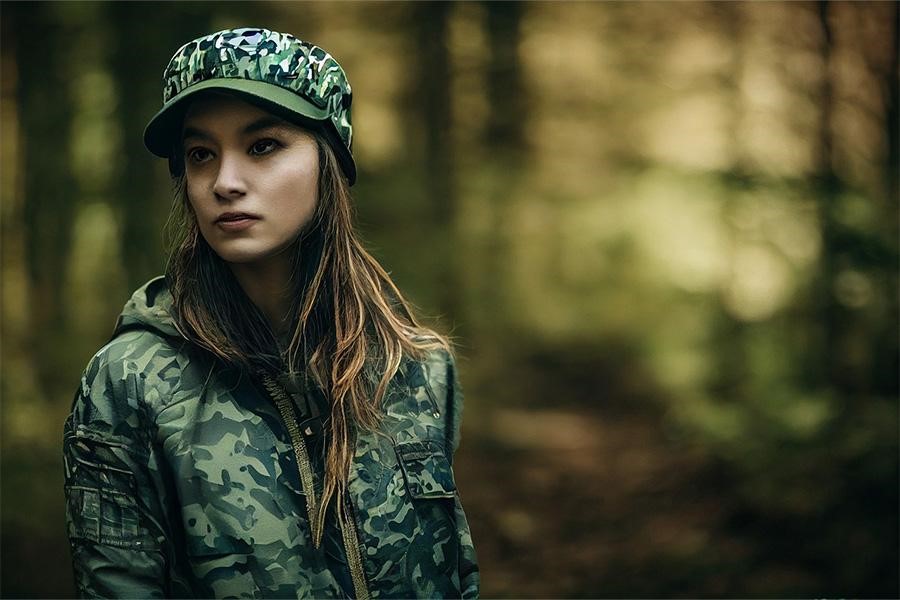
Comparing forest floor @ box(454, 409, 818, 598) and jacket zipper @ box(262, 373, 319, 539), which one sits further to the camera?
forest floor @ box(454, 409, 818, 598)

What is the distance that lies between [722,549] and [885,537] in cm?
107

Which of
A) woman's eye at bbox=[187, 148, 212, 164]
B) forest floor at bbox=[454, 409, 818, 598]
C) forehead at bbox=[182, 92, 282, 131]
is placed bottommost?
forest floor at bbox=[454, 409, 818, 598]

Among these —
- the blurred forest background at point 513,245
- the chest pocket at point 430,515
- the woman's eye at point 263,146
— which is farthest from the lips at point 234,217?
the blurred forest background at point 513,245

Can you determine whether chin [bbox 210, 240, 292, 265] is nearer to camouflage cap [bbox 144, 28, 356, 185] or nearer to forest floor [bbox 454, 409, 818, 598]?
camouflage cap [bbox 144, 28, 356, 185]

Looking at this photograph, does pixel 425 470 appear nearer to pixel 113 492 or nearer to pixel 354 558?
pixel 354 558

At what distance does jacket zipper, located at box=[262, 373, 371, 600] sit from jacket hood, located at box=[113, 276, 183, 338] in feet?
1.01

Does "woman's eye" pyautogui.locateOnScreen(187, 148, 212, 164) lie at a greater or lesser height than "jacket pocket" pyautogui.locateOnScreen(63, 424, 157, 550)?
greater

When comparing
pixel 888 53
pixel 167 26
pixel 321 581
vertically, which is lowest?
pixel 321 581

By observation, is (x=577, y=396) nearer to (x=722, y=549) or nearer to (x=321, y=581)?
(x=722, y=549)

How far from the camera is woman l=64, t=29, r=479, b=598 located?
1919mm

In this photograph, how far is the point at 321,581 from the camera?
79.4 inches

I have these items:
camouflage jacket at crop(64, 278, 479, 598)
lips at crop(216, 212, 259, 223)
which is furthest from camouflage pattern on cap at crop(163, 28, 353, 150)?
camouflage jacket at crop(64, 278, 479, 598)

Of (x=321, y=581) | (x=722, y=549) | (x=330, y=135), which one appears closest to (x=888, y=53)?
(x=722, y=549)

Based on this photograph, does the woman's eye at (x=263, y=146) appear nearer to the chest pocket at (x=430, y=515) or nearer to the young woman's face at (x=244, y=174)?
the young woman's face at (x=244, y=174)
